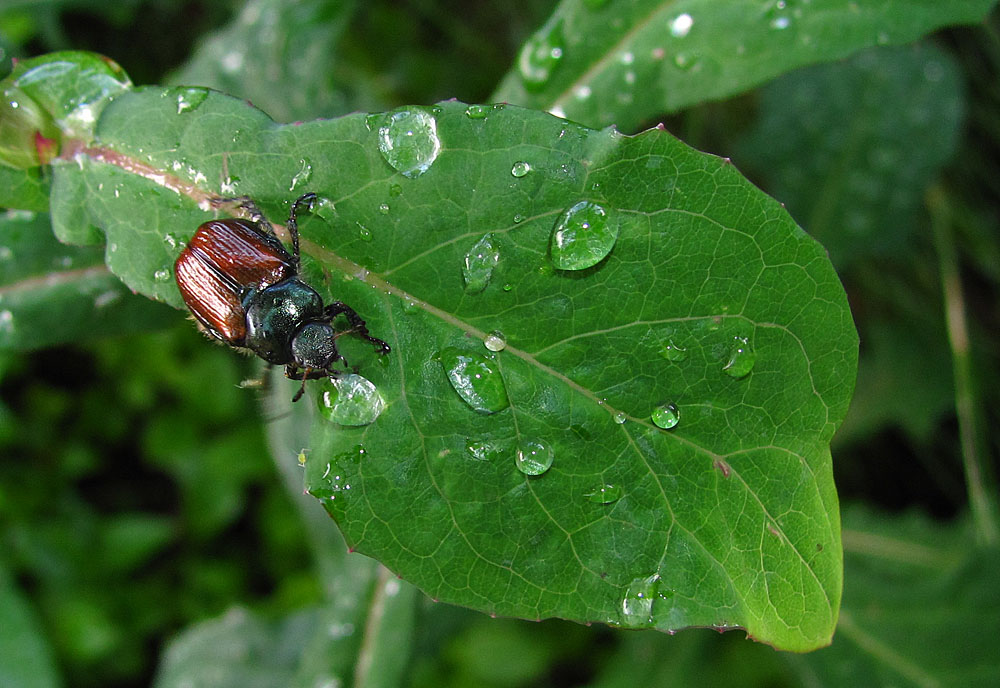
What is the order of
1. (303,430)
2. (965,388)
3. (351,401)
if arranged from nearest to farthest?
(351,401) → (303,430) → (965,388)

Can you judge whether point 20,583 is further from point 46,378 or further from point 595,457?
point 595,457

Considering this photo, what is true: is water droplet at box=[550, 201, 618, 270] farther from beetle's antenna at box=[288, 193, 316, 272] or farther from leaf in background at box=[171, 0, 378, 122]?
leaf in background at box=[171, 0, 378, 122]

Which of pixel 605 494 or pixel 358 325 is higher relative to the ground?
pixel 358 325

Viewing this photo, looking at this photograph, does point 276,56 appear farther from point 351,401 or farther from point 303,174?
point 351,401

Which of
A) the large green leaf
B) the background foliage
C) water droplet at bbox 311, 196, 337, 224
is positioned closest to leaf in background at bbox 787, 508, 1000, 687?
the background foliage

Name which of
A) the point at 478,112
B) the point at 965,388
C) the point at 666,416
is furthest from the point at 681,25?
the point at 965,388

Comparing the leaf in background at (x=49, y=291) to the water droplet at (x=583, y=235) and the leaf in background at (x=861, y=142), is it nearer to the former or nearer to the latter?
the water droplet at (x=583, y=235)
